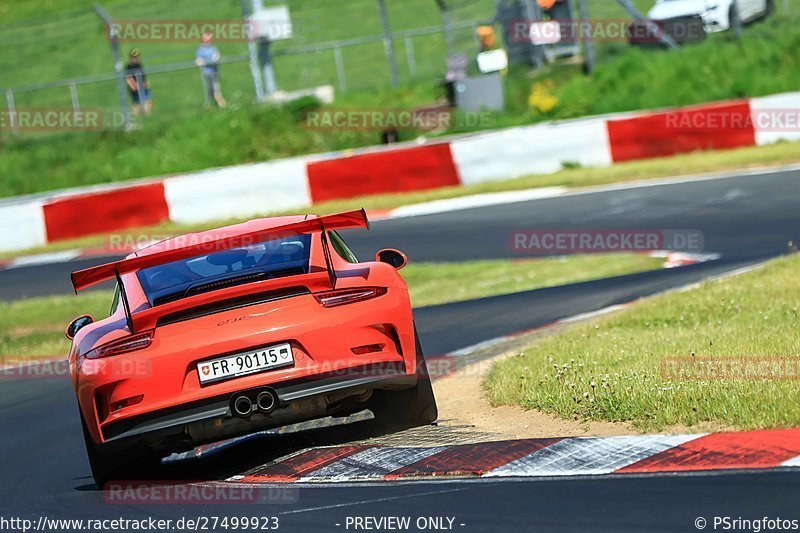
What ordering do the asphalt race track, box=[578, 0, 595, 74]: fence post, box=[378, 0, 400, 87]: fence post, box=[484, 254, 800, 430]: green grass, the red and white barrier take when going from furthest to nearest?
box=[578, 0, 595, 74]: fence post → box=[378, 0, 400, 87]: fence post → the red and white barrier → box=[484, 254, 800, 430]: green grass → the asphalt race track

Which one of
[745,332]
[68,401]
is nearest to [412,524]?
[745,332]

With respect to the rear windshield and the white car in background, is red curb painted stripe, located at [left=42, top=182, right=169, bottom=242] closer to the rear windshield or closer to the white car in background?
the white car in background

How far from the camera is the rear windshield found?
6.74 m

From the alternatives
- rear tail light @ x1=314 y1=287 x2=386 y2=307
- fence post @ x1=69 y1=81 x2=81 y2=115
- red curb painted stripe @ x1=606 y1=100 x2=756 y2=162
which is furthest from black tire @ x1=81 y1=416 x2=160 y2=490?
fence post @ x1=69 y1=81 x2=81 y2=115

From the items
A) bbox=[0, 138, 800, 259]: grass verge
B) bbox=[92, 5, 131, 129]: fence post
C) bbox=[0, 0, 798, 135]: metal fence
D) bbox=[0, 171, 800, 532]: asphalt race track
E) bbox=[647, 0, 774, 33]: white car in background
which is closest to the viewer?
bbox=[0, 171, 800, 532]: asphalt race track

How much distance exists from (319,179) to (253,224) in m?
13.6

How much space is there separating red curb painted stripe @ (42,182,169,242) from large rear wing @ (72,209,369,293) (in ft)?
48.5

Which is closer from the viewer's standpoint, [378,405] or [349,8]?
[378,405]

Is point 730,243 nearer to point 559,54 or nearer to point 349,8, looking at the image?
point 559,54

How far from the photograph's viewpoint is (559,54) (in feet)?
82.8

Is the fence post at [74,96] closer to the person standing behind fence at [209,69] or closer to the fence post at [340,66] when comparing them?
the person standing behind fence at [209,69]

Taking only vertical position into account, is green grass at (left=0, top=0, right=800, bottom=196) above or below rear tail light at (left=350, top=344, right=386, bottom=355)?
above

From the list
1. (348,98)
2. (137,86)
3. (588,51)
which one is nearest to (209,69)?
(137,86)

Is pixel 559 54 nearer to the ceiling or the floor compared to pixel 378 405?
nearer to the ceiling
